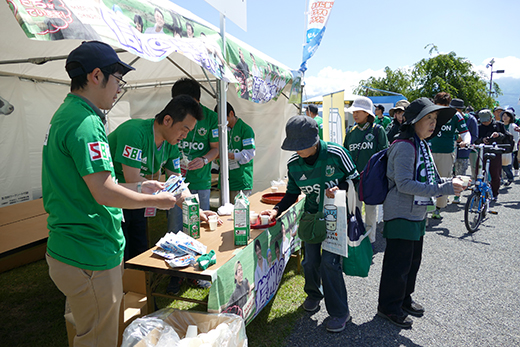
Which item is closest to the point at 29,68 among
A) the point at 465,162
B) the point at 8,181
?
the point at 8,181

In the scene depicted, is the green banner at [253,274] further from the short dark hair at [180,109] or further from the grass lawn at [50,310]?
the short dark hair at [180,109]

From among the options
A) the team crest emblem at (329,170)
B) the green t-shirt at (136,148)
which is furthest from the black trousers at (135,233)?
the team crest emblem at (329,170)

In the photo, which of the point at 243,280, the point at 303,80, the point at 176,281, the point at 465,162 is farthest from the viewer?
the point at 465,162

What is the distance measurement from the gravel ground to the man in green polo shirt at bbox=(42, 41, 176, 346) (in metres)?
1.55

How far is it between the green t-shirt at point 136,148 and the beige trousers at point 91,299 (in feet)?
2.66

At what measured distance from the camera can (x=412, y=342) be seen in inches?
92.5

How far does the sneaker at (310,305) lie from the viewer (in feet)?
9.08

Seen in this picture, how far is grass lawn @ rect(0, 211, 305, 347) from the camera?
250 centimetres

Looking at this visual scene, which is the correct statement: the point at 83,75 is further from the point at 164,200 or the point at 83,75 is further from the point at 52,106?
the point at 52,106

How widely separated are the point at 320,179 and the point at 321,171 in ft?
0.21

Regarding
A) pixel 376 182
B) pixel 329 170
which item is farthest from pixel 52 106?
pixel 376 182

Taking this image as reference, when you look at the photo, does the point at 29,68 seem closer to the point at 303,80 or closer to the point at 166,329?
the point at 303,80

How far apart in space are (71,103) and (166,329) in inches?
46.3

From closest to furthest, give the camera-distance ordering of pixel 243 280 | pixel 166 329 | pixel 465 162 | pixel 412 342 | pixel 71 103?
1. pixel 71 103
2. pixel 166 329
3. pixel 243 280
4. pixel 412 342
5. pixel 465 162
